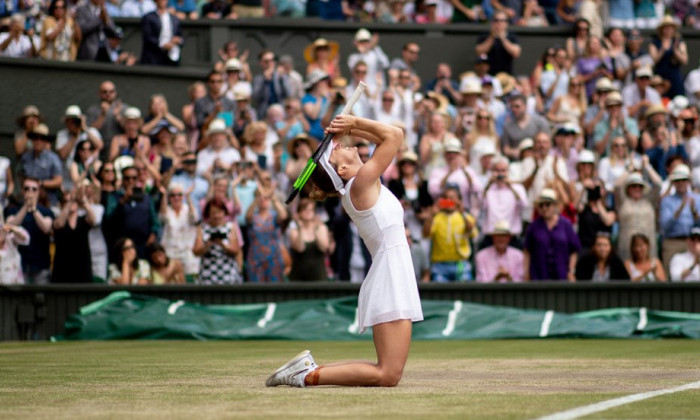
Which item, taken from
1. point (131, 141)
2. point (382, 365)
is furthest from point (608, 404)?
point (131, 141)

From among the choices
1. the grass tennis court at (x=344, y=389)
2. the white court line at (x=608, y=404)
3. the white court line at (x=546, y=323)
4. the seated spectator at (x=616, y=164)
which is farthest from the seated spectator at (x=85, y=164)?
the white court line at (x=608, y=404)

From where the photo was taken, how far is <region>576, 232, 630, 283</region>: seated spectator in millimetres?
19844

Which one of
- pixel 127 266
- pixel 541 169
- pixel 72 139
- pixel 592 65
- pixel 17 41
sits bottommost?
pixel 127 266

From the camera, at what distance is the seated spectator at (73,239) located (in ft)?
63.1

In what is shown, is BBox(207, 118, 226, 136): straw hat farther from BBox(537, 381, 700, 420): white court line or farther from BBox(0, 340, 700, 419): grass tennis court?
BBox(537, 381, 700, 420): white court line

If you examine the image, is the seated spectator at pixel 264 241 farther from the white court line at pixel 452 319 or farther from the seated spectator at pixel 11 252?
the seated spectator at pixel 11 252

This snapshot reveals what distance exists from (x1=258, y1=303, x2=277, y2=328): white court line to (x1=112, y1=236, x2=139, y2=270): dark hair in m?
2.12

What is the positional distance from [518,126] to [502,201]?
233cm

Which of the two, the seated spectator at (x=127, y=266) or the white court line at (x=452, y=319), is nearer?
the white court line at (x=452, y=319)

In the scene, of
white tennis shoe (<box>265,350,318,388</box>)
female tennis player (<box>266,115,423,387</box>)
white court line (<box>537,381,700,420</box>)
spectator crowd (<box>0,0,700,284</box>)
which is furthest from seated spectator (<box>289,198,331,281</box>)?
white court line (<box>537,381,700,420</box>)

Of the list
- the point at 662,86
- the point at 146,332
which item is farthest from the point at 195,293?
the point at 662,86

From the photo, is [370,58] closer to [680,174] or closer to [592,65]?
[592,65]

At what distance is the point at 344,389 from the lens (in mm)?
9344

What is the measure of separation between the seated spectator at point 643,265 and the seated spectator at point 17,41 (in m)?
10.8
